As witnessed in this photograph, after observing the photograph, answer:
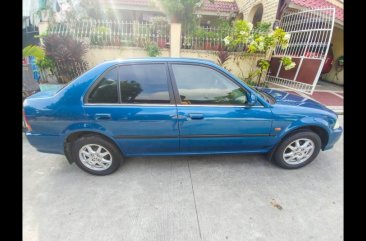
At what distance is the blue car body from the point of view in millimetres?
2414

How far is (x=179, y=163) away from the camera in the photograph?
3.04 metres

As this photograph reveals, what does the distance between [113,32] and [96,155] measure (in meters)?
5.47

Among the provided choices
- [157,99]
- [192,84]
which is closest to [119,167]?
[157,99]

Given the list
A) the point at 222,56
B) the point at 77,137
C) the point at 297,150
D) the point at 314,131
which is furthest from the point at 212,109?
the point at 222,56

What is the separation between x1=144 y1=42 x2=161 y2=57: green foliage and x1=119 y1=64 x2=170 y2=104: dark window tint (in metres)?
4.64

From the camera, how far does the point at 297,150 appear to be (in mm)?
2838

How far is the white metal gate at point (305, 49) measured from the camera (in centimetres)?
580

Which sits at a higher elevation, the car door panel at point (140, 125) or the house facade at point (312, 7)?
the house facade at point (312, 7)

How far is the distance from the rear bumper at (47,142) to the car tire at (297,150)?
286 centimetres

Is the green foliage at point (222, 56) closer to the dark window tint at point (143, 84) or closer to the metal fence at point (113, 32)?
the metal fence at point (113, 32)

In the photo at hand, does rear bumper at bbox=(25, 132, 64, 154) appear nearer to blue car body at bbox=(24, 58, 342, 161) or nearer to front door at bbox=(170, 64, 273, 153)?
blue car body at bbox=(24, 58, 342, 161)

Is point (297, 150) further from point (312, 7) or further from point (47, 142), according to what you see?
point (312, 7)

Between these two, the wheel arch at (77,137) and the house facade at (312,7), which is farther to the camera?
the house facade at (312,7)

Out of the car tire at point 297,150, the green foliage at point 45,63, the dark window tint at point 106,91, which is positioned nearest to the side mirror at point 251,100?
the car tire at point 297,150
